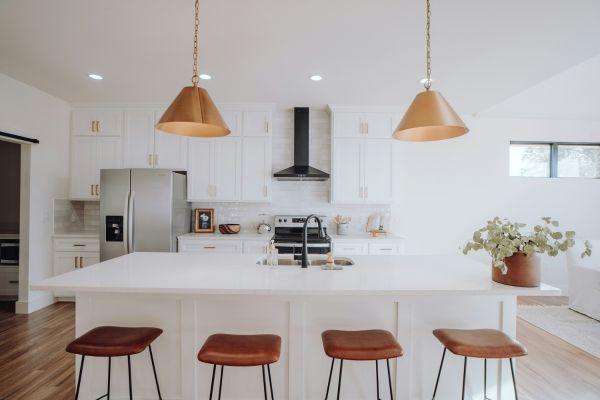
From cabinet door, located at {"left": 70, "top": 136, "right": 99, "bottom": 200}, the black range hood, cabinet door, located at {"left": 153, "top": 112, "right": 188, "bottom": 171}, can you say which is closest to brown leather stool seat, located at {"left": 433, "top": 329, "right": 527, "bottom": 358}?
the black range hood

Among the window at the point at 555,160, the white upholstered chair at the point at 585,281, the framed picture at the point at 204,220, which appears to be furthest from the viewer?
the window at the point at 555,160

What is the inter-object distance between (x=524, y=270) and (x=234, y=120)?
12.1ft

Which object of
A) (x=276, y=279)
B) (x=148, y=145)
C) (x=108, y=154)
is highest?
(x=148, y=145)

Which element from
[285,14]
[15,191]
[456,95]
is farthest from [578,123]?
[15,191]

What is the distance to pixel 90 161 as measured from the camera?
432 centimetres

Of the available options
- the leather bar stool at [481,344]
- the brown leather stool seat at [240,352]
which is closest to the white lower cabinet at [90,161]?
the brown leather stool seat at [240,352]

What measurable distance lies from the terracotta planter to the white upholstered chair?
108 inches

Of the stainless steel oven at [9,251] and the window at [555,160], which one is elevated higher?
the window at [555,160]

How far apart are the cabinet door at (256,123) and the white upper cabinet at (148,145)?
2.83 ft

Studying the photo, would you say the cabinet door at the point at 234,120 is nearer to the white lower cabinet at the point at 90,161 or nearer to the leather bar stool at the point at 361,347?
the white lower cabinet at the point at 90,161

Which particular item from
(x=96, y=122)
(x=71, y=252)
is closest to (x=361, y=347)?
(x=71, y=252)

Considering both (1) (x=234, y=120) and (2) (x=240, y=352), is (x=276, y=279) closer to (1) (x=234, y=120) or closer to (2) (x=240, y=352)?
(2) (x=240, y=352)

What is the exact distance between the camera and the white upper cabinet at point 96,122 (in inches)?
170

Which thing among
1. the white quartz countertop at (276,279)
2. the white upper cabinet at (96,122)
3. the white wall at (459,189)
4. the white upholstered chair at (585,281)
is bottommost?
the white upholstered chair at (585,281)
